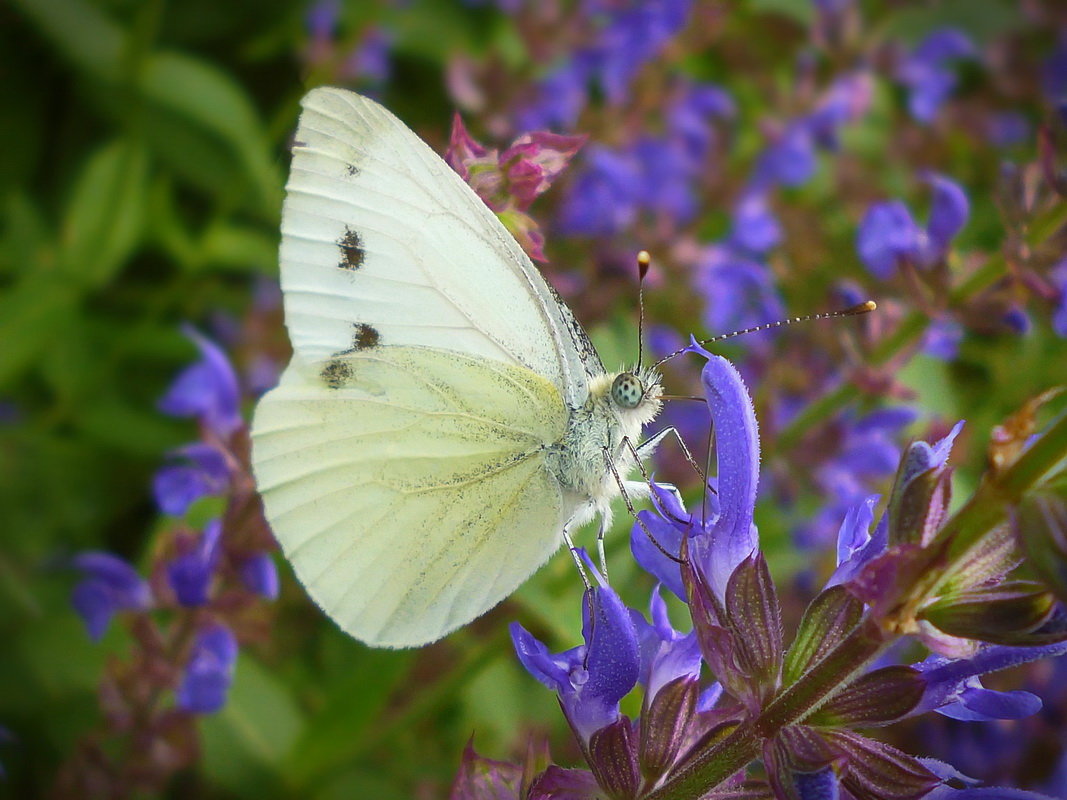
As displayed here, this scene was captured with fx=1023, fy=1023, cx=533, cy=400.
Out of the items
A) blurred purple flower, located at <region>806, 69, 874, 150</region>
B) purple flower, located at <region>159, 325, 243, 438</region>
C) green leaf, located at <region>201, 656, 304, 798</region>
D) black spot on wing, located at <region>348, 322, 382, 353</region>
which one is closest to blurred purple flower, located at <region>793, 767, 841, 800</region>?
black spot on wing, located at <region>348, 322, 382, 353</region>

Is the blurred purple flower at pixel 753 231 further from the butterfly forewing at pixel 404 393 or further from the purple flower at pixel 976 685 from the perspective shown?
the purple flower at pixel 976 685

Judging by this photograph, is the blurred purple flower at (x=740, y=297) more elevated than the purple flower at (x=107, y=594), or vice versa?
the blurred purple flower at (x=740, y=297)

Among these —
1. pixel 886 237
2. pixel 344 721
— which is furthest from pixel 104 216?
pixel 886 237

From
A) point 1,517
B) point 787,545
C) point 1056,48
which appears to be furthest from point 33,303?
point 1056,48

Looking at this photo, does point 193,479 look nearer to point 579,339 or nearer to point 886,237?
point 579,339

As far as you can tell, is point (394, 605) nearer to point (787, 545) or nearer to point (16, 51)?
point (787, 545)

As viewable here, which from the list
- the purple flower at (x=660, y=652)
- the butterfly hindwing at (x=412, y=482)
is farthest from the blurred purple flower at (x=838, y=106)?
the purple flower at (x=660, y=652)
